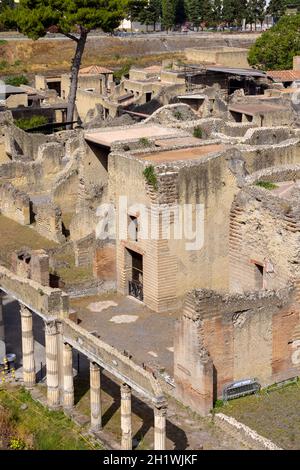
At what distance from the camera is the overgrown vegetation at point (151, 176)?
21.0 meters

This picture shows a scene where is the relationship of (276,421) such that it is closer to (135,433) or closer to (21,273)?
(135,433)

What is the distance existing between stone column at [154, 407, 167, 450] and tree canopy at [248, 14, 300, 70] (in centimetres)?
4163

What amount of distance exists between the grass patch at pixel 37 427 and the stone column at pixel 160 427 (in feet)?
5.90

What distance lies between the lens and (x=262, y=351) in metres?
17.8

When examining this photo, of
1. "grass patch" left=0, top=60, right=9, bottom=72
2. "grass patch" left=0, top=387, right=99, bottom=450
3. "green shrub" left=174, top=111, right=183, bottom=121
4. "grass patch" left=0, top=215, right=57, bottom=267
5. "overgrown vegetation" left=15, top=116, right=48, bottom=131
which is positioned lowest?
"grass patch" left=0, top=387, right=99, bottom=450

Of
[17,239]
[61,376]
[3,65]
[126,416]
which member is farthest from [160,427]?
[3,65]

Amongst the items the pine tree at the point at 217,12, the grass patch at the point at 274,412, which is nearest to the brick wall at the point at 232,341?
the grass patch at the point at 274,412

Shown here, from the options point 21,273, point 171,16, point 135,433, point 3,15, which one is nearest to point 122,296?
point 21,273

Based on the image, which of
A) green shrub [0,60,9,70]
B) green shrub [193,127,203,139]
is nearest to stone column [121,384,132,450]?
green shrub [193,127,203,139]

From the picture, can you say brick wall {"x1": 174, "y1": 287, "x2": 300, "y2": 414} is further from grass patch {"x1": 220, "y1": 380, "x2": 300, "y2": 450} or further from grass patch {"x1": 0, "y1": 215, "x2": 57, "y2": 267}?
grass patch {"x1": 0, "y1": 215, "x2": 57, "y2": 267}

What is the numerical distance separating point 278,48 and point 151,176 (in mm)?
35367

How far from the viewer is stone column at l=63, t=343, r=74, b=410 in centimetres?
1723

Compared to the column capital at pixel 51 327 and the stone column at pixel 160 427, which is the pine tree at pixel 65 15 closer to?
the column capital at pixel 51 327

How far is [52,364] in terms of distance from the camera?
690 inches
